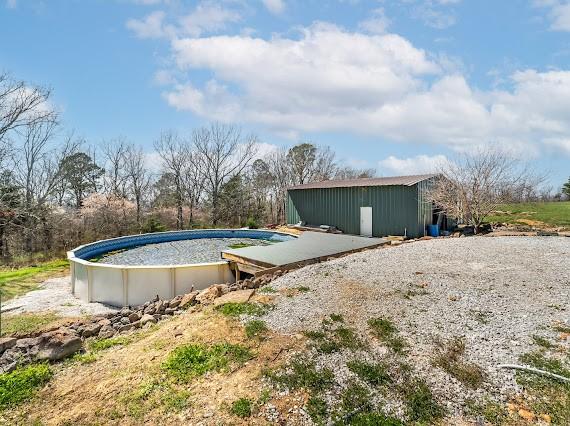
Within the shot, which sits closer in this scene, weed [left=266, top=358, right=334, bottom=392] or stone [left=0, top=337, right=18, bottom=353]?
weed [left=266, top=358, right=334, bottom=392]

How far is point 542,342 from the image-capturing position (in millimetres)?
4059

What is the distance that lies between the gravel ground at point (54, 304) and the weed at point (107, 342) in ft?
11.0

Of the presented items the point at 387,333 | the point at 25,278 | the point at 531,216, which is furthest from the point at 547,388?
the point at 531,216

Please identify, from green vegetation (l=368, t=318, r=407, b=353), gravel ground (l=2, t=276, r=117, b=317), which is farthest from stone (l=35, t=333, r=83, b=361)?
green vegetation (l=368, t=318, r=407, b=353)

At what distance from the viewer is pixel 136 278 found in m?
8.16

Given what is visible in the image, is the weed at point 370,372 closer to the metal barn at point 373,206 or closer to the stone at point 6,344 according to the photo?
the stone at point 6,344

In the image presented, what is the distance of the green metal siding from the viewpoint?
13.2 metres

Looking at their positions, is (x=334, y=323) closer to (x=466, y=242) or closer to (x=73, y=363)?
(x=73, y=363)

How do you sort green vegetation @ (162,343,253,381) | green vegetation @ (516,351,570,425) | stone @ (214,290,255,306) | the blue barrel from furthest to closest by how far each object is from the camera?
1. the blue barrel
2. stone @ (214,290,255,306)
3. green vegetation @ (162,343,253,381)
4. green vegetation @ (516,351,570,425)

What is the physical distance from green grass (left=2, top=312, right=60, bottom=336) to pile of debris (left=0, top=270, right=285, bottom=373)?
1362mm

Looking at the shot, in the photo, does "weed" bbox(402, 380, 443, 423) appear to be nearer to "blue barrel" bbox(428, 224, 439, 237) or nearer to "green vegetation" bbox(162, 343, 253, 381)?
"green vegetation" bbox(162, 343, 253, 381)

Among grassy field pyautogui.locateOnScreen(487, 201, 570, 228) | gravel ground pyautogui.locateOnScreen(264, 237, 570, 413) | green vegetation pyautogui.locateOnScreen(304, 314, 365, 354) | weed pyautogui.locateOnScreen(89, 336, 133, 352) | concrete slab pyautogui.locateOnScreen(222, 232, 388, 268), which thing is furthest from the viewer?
grassy field pyautogui.locateOnScreen(487, 201, 570, 228)

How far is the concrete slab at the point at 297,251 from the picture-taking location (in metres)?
8.06

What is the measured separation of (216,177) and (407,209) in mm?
14487
